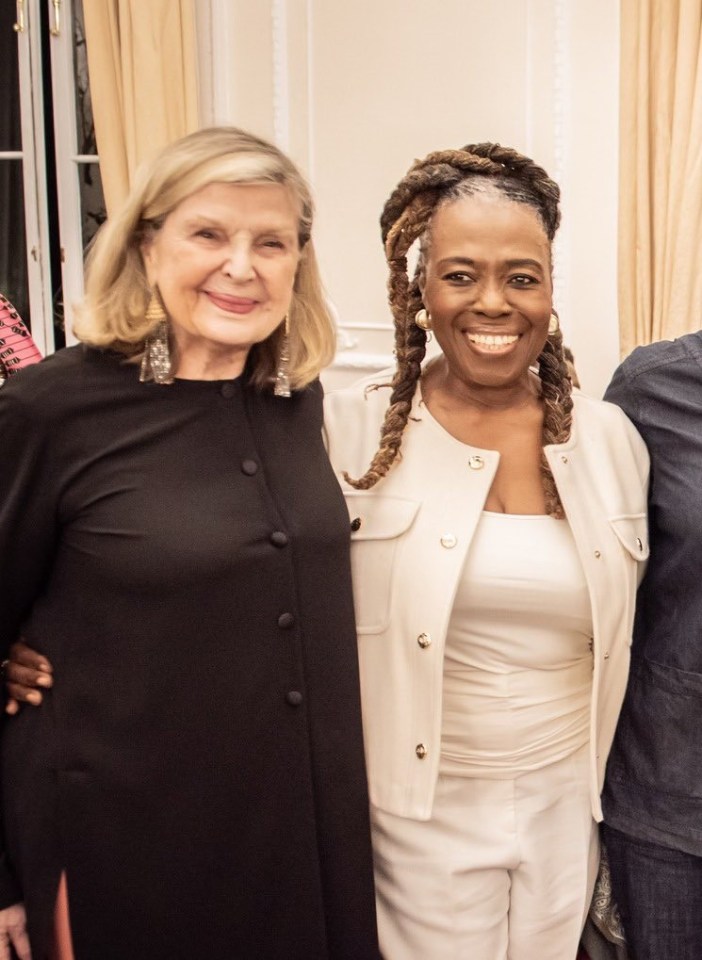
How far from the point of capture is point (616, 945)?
1771 millimetres

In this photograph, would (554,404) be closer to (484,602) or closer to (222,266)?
(484,602)

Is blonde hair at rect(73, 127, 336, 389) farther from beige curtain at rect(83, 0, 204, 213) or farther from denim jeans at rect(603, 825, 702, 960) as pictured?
beige curtain at rect(83, 0, 204, 213)

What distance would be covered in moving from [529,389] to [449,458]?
209 mm

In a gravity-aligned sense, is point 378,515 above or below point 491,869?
above

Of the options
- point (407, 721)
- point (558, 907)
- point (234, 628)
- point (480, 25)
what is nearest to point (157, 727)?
point (234, 628)

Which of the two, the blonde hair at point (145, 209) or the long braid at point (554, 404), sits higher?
the blonde hair at point (145, 209)

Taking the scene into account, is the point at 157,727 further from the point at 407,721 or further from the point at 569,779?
the point at 569,779

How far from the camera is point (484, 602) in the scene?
1562 mm

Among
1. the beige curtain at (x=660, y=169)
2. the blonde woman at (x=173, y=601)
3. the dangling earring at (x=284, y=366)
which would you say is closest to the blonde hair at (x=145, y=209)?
the blonde woman at (x=173, y=601)

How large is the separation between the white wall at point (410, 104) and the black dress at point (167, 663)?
7.93 ft

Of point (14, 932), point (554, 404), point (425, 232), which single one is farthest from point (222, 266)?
point (14, 932)

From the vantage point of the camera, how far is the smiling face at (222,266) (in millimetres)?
1412

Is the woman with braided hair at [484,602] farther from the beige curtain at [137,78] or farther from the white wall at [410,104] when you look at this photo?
the beige curtain at [137,78]

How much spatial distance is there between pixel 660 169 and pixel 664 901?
2393mm
